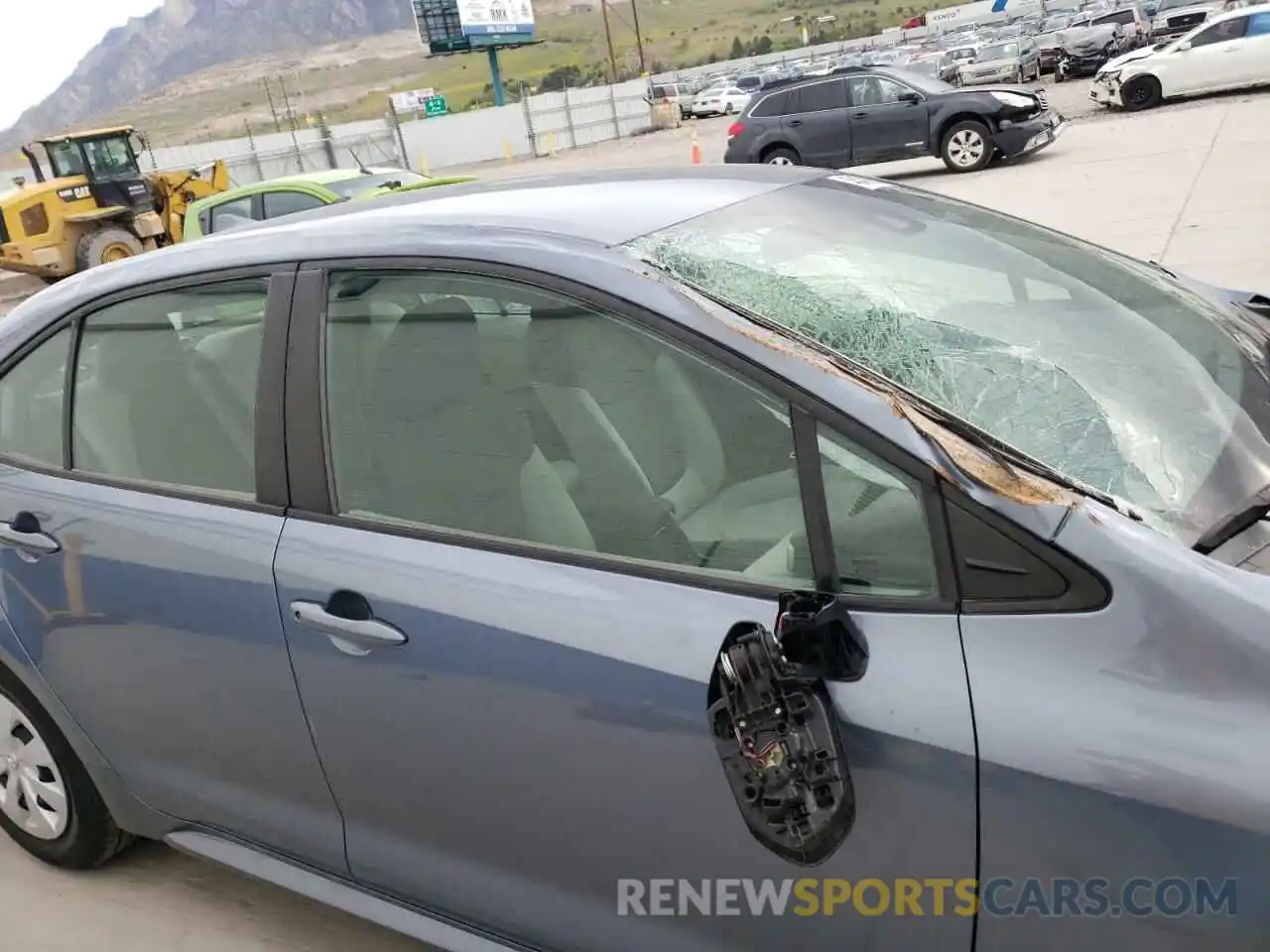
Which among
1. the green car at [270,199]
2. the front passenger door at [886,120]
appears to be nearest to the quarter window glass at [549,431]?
the green car at [270,199]

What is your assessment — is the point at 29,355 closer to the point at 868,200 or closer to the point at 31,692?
the point at 31,692

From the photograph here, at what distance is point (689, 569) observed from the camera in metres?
1.69

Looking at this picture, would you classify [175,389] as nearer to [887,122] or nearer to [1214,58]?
[887,122]

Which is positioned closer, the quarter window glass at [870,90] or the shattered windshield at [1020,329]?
the shattered windshield at [1020,329]

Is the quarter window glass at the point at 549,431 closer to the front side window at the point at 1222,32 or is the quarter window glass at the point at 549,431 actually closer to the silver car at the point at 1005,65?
the front side window at the point at 1222,32

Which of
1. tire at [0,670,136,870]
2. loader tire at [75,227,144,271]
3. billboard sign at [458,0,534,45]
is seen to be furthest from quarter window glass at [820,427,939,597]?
billboard sign at [458,0,534,45]

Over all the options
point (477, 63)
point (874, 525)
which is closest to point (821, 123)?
point (874, 525)

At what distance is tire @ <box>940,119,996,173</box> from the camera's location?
48.5 feet

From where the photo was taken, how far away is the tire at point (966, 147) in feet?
48.5

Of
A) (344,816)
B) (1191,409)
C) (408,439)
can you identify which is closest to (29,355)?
(408,439)

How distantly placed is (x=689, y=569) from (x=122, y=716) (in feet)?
4.92

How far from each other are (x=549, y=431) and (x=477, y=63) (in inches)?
6034

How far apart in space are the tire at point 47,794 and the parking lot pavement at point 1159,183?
3348 mm

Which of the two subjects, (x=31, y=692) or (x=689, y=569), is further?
(x=31, y=692)
